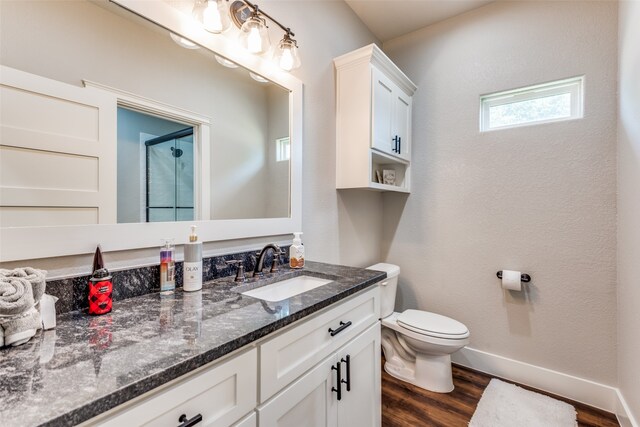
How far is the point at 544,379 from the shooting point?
1915mm

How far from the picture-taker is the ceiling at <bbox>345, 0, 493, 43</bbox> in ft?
6.98

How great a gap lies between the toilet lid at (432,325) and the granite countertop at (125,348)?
1.11 metres

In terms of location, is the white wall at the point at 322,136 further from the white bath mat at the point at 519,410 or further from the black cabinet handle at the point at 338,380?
the white bath mat at the point at 519,410

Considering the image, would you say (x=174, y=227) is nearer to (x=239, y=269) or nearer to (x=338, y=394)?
(x=239, y=269)

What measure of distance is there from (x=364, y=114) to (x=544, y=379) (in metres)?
2.14

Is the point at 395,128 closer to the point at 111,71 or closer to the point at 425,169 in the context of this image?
the point at 425,169

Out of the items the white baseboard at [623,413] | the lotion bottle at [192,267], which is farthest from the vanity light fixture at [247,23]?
the white baseboard at [623,413]

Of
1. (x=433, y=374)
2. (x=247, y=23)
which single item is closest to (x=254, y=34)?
(x=247, y=23)

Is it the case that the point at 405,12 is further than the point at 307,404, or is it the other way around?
the point at 405,12

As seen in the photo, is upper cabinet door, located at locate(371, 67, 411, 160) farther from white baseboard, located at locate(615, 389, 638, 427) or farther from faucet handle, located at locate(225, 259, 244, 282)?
white baseboard, located at locate(615, 389, 638, 427)

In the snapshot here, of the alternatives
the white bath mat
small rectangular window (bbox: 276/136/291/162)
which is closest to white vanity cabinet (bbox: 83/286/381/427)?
the white bath mat

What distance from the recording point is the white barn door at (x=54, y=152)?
0.78m

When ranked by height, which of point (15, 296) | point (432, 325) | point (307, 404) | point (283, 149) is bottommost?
point (432, 325)

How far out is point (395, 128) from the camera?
216 centimetres
